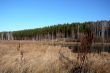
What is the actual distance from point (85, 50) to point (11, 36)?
131m

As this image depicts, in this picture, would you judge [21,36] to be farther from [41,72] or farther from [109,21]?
[41,72]

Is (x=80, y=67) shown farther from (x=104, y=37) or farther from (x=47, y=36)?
(x=47, y=36)

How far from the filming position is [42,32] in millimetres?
112312

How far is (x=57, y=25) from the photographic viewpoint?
109 m

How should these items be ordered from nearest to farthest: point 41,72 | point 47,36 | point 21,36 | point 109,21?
point 41,72 → point 109,21 → point 47,36 → point 21,36

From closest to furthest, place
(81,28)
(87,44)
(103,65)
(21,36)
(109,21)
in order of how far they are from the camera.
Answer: (87,44) → (103,65) → (109,21) → (81,28) → (21,36)

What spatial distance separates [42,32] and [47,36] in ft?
17.6

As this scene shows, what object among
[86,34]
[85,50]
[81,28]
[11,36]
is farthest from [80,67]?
[11,36]

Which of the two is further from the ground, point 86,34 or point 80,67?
point 86,34

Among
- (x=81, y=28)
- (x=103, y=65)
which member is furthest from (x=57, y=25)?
(x=103, y=65)

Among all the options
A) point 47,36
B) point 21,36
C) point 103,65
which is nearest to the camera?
point 103,65

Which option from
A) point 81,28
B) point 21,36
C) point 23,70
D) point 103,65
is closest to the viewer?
point 23,70

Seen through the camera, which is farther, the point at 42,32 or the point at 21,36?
the point at 21,36

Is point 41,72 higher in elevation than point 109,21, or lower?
lower
